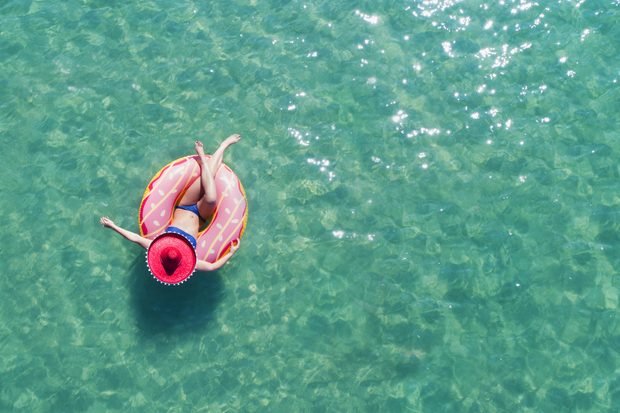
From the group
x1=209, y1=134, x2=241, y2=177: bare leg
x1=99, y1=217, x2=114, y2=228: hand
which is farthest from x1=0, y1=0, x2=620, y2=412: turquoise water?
x1=99, y1=217, x2=114, y2=228: hand

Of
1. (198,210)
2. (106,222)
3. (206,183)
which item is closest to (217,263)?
(198,210)

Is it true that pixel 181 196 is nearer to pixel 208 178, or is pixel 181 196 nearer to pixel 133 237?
pixel 208 178

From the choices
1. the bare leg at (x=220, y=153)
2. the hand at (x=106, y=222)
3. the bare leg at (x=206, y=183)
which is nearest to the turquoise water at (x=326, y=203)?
the bare leg at (x=220, y=153)

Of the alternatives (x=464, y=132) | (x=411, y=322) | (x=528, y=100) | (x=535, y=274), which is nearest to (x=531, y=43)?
(x=528, y=100)

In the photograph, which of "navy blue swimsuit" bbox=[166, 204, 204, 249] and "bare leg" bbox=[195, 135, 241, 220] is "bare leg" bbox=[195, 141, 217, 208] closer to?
"bare leg" bbox=[195, 135, 241, 220]

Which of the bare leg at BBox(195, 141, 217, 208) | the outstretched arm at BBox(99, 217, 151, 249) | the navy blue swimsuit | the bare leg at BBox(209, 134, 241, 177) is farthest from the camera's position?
the bare leg at BBox(209, 134, 241, 177)

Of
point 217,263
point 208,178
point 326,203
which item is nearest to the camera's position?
point 217,263
